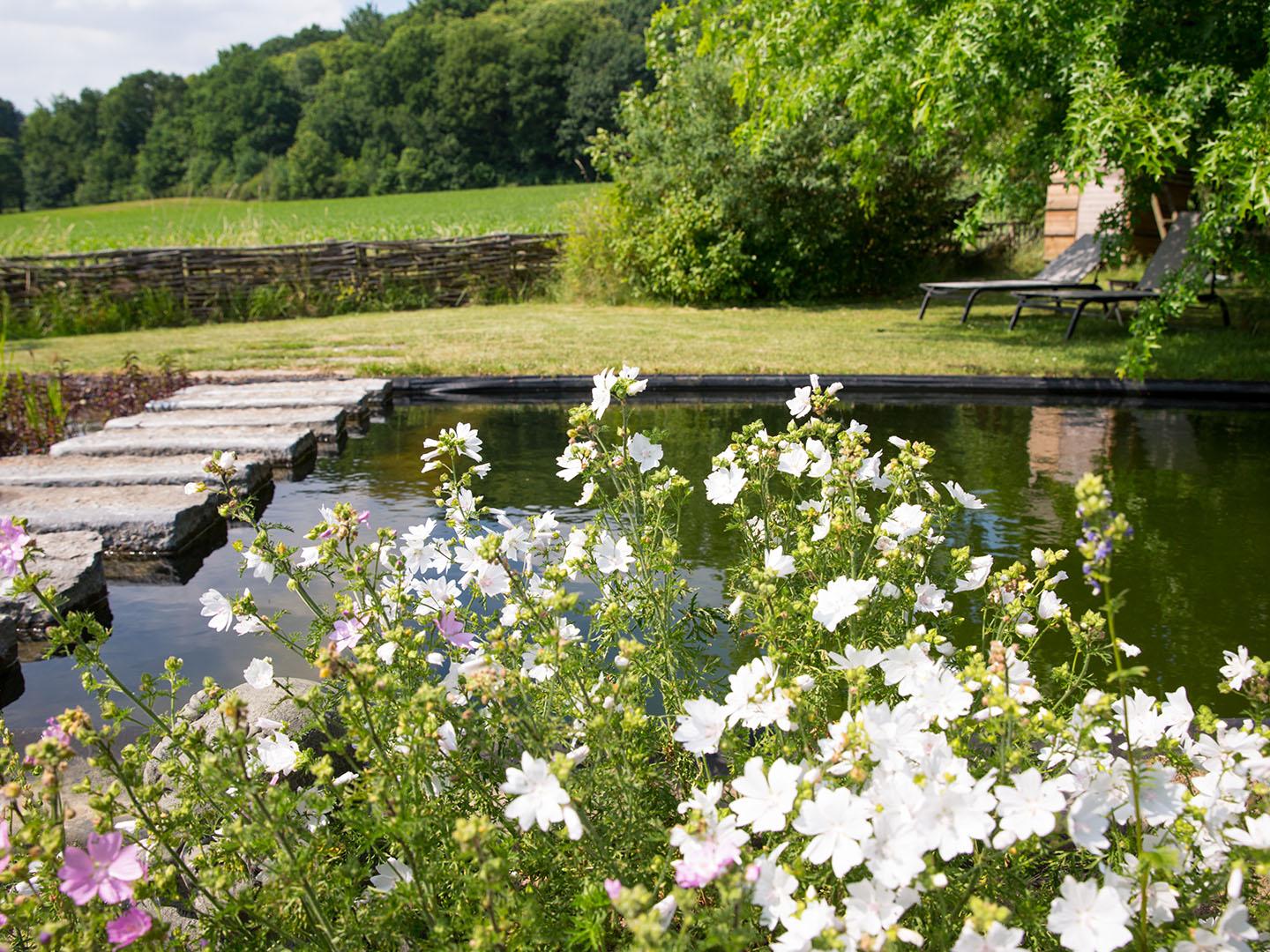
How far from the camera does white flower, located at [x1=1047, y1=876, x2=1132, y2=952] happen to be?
108 centimetres

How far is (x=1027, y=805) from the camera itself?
1.15 metres

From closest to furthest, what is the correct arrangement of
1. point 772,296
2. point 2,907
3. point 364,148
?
point 2,907 < point 772,296 < point 364,148

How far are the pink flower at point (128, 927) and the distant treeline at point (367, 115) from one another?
51.0 meters

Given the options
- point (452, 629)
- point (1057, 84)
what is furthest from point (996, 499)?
point (1057, 84)

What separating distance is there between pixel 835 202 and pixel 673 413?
750cm

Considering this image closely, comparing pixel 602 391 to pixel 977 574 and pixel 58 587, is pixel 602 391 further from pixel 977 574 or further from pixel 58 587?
pixel 58 587

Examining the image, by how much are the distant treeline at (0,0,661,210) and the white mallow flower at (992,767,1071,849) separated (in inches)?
2008

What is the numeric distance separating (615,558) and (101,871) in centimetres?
114

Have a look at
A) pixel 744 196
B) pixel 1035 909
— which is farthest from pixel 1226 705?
pixel 744 196

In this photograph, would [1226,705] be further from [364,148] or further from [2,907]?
[364,148]

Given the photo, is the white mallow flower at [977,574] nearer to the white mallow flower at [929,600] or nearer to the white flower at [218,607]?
the white mallow flower at [929,600]

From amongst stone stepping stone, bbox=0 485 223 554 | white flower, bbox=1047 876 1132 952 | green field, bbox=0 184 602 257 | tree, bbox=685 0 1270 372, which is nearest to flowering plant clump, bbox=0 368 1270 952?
white flower, bbox=1047 876 1132 952

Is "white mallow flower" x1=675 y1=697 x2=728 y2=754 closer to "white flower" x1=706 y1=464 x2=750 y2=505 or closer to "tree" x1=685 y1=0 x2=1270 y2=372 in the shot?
"white flower" x1=706 y1=464 x2=750 y2=505

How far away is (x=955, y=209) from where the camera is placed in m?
14.0
